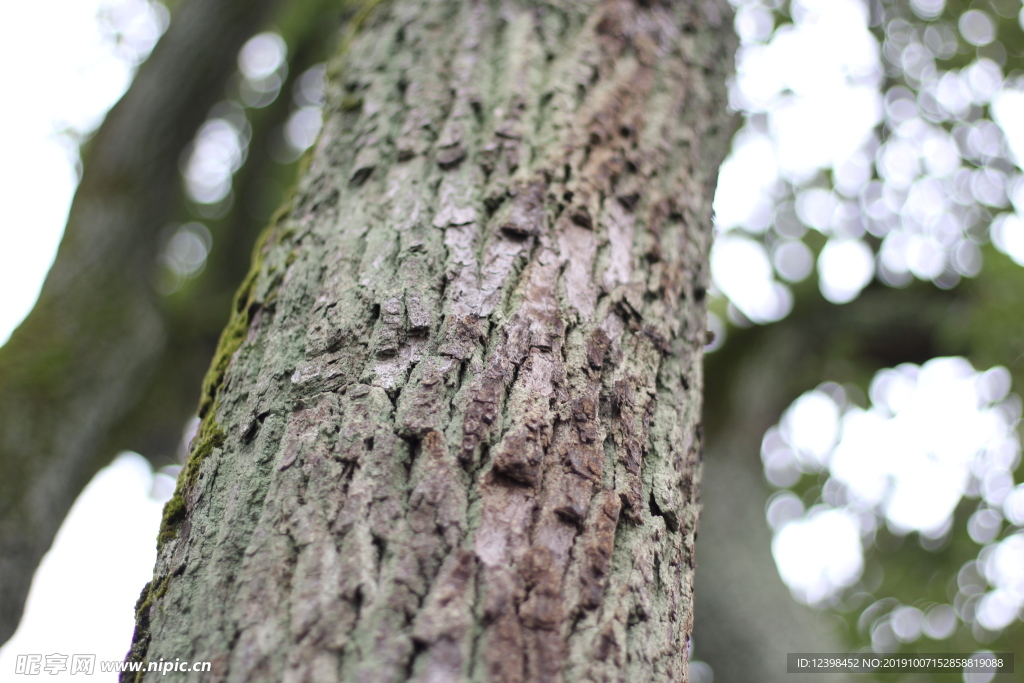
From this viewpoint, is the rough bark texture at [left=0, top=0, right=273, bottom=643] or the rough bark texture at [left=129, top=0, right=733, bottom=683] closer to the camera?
the rough bark texture at [left=129, top=0, right=733, bottom=683]

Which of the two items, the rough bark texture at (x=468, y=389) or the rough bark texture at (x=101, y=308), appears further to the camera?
the rough bark texture at (x=101, y=308)

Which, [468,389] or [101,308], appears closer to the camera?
A: [468,389]

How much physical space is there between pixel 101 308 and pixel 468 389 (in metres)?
3.13

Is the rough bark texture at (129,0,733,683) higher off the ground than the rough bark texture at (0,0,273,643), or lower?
lower

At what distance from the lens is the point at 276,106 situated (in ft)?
19.7

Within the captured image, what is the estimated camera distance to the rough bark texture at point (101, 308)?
2740mm

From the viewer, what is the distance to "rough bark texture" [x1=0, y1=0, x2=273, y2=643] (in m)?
2.74

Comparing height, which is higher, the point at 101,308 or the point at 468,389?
the point at 101,308

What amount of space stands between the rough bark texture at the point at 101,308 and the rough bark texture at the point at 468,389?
208 cm

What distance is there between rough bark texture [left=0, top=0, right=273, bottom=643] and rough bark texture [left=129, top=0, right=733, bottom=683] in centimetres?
208

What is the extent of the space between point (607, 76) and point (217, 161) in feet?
18.5

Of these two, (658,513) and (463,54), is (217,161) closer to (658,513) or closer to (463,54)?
(463,54)

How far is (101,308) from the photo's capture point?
334cm

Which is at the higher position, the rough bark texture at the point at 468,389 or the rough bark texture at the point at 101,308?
the rough bark texture at the point at 101,308
